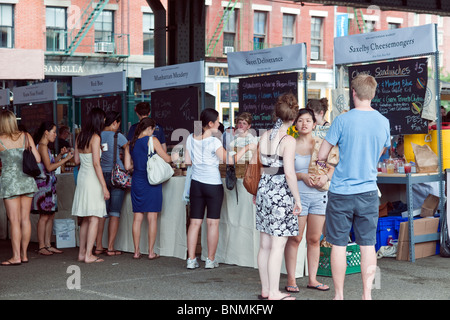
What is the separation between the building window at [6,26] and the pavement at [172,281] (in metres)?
18.1

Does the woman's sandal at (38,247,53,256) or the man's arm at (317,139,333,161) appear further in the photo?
the woman's sandal at (38,247,53,256)

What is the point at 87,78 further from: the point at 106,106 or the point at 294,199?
the point at 294,199

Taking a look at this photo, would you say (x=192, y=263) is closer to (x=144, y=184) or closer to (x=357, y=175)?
(x=144, y=184)

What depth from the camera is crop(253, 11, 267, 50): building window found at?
97.2ft

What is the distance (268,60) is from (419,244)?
3089mm

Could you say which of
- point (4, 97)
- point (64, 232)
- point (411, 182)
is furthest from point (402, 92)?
point (4, 97)

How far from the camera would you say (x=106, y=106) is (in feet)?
41.5

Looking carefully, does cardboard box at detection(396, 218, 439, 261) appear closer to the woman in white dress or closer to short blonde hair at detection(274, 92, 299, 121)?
short blonde hair at detection(274, 92, 299, 121)

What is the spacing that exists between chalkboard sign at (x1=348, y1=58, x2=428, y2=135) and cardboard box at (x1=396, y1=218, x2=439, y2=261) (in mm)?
1115

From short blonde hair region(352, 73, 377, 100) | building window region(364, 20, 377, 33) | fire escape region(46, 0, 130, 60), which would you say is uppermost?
building window region(364, 20, 377, 33)

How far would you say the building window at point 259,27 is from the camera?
29641 mm

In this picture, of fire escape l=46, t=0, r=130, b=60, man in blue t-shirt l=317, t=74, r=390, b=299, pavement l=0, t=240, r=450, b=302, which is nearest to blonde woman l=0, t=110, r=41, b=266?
pavement l=0, t=240, r=450, b=302

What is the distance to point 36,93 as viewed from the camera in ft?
47.3
